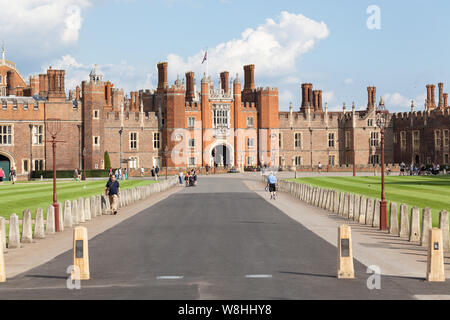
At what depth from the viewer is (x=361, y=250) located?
14945 mm

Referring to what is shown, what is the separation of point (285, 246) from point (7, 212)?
13712 mm

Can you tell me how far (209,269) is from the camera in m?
11.9

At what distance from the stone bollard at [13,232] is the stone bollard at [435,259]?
9997 mm

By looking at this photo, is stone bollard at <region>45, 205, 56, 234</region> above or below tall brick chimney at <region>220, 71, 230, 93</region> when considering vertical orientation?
below

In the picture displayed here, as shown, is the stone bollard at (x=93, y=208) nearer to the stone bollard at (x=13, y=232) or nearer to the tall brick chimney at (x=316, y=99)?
the stone bollard at (x=13, y=232)

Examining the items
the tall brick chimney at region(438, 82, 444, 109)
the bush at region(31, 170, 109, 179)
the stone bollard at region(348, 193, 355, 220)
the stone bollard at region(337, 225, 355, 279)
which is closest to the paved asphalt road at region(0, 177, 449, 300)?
the stone bollard at region(337, 225, 355, 279)

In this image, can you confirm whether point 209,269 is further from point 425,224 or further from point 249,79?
point 249,79

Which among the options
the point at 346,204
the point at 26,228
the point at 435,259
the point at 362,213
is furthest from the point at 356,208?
the point at 435,259

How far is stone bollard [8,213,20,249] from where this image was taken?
52.3 ft

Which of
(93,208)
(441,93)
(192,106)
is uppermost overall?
(441,93)

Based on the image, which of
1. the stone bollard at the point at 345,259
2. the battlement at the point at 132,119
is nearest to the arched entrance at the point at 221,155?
the battlement at the point at 132,119

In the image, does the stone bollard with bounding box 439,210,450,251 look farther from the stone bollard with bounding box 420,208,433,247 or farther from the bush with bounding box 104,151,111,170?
the bush with bounding box 104,151,111,170

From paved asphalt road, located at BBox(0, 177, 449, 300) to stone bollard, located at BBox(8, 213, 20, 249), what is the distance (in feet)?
6.09

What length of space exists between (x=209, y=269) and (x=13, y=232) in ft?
21.2
